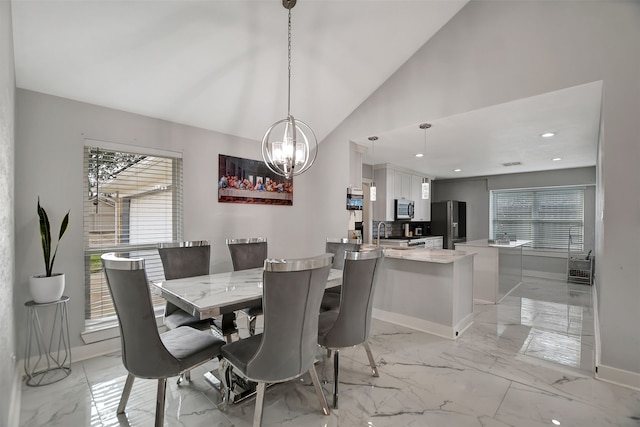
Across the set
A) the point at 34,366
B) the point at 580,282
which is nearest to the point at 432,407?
the point at 34,366

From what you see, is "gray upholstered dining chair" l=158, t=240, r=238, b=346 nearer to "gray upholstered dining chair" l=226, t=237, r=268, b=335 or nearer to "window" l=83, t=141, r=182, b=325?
"gray upholstered dining chair" l=226, t=237, r=268, b=335

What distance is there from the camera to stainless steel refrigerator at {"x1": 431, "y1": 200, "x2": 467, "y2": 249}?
265 inches

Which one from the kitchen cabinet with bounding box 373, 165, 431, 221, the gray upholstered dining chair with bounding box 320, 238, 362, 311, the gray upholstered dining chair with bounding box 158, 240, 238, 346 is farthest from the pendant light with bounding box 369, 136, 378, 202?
the gray upholstered dining chair with bounding box 158, 240, 238, 346

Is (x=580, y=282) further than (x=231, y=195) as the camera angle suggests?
Yes

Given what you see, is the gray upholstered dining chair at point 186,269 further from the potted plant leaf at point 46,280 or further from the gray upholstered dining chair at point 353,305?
the gray upholstered dining chair at point 353,305

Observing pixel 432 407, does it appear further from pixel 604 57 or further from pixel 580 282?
pixel 580 282

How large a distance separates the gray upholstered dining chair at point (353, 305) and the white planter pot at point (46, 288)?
2.13 m

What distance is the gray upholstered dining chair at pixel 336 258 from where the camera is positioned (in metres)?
2.79

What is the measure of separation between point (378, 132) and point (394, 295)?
81.3 inches

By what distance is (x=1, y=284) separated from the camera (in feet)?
4.58

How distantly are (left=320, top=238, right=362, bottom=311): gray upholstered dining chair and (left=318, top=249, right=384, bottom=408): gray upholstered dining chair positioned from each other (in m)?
0.68

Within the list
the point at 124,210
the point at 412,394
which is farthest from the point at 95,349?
the point at 412,394

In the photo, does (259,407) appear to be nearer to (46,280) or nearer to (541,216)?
(46,280)

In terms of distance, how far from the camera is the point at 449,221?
6.70 metres
